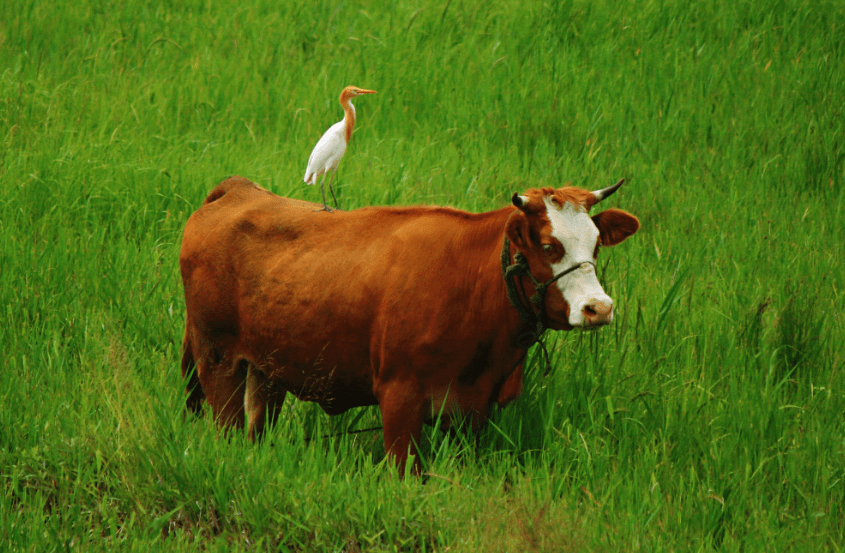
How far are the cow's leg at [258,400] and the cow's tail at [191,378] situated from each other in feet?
1.08

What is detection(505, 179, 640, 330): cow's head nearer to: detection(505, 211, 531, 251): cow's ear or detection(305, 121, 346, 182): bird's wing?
detection(505, 211, 531, 251): cow's ear

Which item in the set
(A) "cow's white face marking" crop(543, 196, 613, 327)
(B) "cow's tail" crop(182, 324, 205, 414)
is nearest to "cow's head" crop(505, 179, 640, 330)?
(A) "cow's white face marking" crop(543, 196, 613, 327)

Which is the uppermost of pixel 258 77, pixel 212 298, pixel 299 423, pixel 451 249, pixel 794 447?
pixel 258 77

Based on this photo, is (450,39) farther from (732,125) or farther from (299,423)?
(299,423)

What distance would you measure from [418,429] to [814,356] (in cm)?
236

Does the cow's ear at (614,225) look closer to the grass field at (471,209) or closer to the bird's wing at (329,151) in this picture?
the grass field at (471,209)

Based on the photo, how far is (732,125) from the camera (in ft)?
23.2

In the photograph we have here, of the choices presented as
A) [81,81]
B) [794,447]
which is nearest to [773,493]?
[794,447]

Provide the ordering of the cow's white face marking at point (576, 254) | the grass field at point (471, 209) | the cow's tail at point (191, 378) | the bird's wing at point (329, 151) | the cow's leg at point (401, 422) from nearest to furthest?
1. the cow's white face marking at point (576, 254)
2. the grass field at point (471, 209)
3. the cow's leg at point (401, 422)
4. the bird's wing at point (329, 151)
5. the cow's tail at point (191, 378)

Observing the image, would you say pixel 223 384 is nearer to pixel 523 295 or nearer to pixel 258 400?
pixel 258 400

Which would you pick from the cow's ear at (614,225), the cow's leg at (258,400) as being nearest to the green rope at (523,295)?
the cow's ear at (614,225)

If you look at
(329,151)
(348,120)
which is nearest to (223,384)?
(329,151)

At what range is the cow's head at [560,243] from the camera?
10.4ft

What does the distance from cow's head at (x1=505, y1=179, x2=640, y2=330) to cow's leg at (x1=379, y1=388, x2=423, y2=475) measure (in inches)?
26.8
